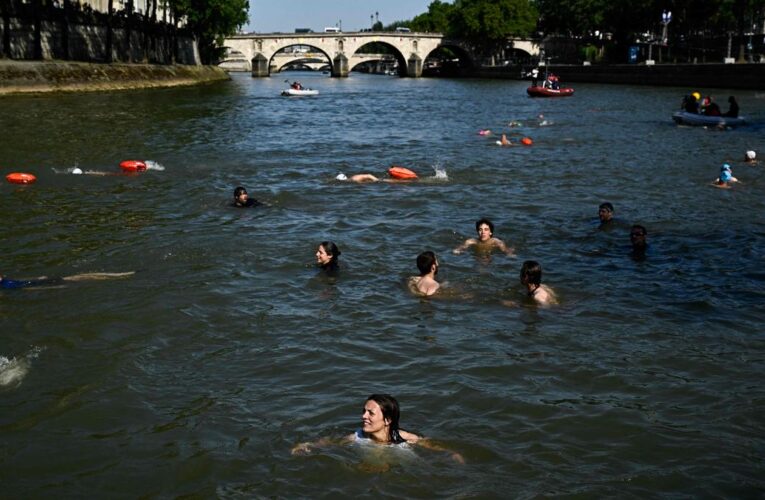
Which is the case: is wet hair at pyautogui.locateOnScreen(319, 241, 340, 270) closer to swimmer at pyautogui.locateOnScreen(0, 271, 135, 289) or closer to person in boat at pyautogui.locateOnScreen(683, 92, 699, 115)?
swimmer at pyautogui.locateOnScreen(0, 271, 135, 289)

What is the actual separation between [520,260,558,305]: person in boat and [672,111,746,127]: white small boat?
2651 cm

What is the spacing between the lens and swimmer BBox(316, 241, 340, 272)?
12680mm

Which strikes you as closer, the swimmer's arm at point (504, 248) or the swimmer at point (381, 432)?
the swimmer at point (381, 432)

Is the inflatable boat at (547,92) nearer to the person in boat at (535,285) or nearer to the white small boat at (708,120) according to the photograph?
the white small boat at (708,120)

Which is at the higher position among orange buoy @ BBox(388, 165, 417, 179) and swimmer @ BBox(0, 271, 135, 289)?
orange buoy @ BBox(388, 165, 417, 179)

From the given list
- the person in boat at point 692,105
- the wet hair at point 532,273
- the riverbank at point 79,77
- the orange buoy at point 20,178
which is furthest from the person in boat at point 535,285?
the riverbank at point 79,77

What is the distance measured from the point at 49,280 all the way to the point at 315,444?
6.23 meters

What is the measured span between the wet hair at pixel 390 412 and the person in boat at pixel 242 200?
11.0 meters

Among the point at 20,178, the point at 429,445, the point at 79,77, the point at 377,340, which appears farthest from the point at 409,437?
the point at 79,77

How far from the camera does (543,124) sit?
129ft

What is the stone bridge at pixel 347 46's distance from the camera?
132 metres

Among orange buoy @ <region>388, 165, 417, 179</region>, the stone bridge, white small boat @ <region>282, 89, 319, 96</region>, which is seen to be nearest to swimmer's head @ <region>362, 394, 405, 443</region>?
orange buoy @ <region>388, 165, 417, 179</region>

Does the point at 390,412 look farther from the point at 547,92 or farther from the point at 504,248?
the point at 547,92

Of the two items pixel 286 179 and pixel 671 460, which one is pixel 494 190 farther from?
pixel 671 460
